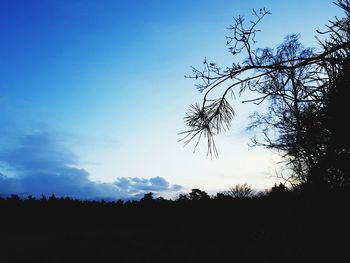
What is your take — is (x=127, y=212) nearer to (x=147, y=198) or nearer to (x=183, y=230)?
(x=147, y=198)


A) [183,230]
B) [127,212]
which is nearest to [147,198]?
[127,212]

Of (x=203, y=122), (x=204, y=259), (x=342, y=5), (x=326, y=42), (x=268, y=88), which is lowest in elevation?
(x=204, y=259)

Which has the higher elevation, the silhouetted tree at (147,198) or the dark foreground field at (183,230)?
the silhouetted tree at (147,198)

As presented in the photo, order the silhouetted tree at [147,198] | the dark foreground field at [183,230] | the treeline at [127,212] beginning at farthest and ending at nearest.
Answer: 1. the silhouetted tree at [147,198]
2. the treeline at [127,212]
3. the dark foreground field at [183,230]

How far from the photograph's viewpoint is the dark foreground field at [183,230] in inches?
118

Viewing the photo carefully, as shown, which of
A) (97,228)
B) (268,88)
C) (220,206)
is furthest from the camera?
(97,228)

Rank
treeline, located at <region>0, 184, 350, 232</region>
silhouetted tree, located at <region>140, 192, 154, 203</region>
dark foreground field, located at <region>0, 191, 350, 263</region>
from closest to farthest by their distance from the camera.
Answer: dark foreground field, located at <region>0, 191, 350, 263</region>
treeline, located at <region>0, 184, 350, 232</region>
silhouetted tree, located at <region>140, 192, 154, 203</region>

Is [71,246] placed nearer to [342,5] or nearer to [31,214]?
[31,214]

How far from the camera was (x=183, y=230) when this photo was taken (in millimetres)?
10914

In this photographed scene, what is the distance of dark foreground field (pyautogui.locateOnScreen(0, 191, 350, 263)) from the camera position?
3006 millimetres

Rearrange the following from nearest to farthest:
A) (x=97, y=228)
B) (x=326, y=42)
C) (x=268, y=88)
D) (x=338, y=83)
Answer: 1. (x=338, y=83)
2. (x=326, y=42)
3. (x=268, y=88)
4. (x=97, y=228)

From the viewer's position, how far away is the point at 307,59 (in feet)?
8.08

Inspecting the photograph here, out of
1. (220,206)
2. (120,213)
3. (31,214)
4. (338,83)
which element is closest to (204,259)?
(220,206)

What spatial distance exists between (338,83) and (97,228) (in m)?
13.1
